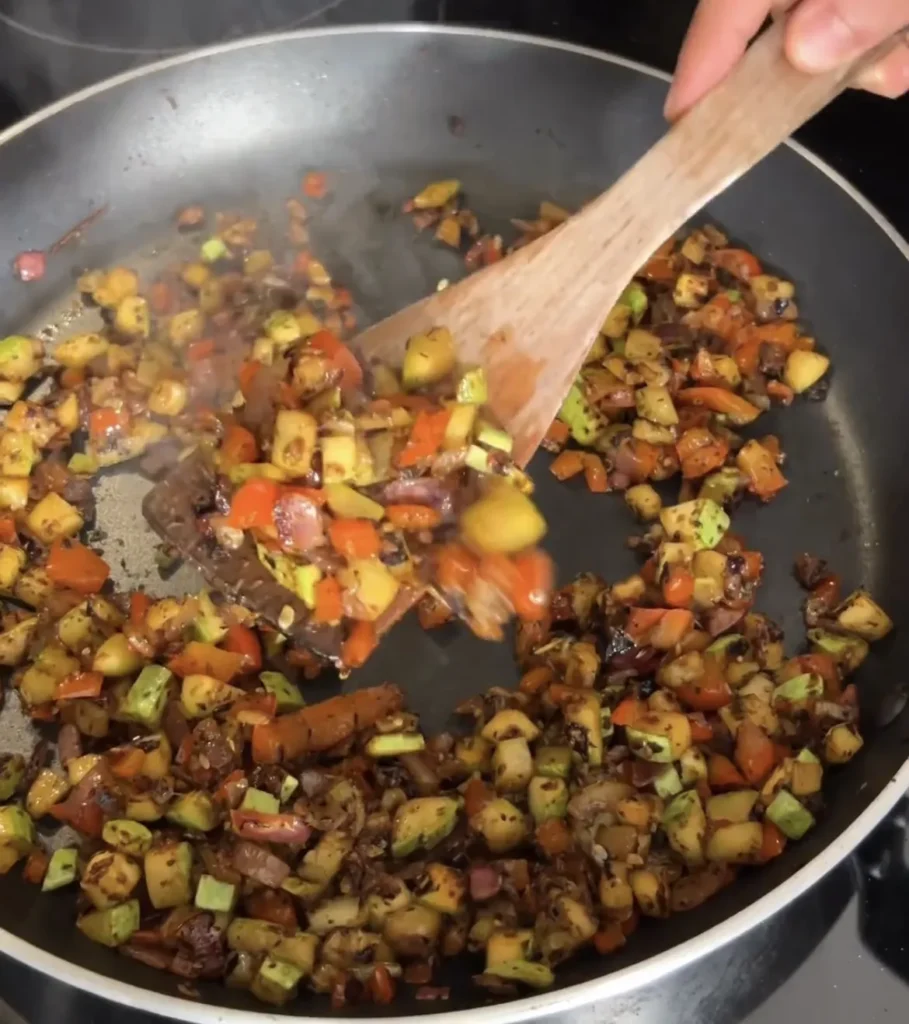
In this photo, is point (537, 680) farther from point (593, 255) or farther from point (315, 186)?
point (315, 186)

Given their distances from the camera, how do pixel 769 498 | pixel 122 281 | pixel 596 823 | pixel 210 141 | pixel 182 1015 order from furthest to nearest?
pixel 210 141 → pixel 122 281 → pixel 769 498 → pixel 596 823 → pixel 182 1015

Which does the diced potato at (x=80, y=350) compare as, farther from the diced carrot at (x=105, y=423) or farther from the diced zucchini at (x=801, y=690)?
the diced zucchini at (x=801, y=690)

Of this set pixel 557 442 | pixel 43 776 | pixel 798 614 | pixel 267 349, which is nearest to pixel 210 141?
pixel 267 349

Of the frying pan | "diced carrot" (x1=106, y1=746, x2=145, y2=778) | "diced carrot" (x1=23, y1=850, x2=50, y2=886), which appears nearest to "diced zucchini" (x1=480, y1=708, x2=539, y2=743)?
the frying pan

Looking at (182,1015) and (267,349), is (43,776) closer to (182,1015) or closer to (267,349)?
(182,1015)

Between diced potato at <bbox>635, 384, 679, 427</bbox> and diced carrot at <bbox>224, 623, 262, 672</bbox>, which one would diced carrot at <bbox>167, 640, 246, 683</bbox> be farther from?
diced potato at <bbox>635, 384, 679, 427</bbox>

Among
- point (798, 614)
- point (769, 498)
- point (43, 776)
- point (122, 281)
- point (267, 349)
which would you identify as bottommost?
point (798, 614)
